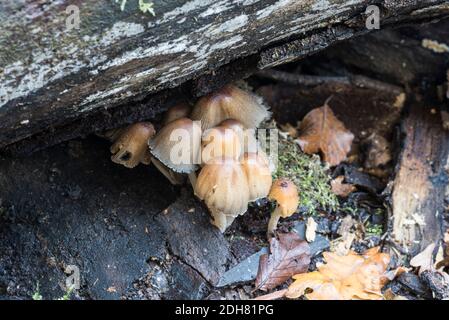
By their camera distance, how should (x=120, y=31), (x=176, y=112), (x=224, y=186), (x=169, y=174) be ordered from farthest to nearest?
(x=169, y=174)
(x=176, y=112)
(x=224, y=186)
(x=120, y=31)

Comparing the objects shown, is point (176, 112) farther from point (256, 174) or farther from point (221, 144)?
point (256, 174)

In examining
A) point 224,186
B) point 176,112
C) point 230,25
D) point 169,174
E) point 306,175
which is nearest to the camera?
point 230,25

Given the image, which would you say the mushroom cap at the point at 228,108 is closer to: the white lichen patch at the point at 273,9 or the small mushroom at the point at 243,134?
the small mushroom at the point at 243,134

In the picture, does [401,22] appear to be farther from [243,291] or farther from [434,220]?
[243,291]

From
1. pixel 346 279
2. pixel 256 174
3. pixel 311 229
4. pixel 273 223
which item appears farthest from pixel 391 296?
pixel 256 174

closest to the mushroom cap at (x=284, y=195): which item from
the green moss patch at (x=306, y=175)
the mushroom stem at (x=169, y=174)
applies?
the green moss patch at (x=306, y=175)

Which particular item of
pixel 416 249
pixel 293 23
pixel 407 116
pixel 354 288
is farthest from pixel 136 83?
pixel 407 116
